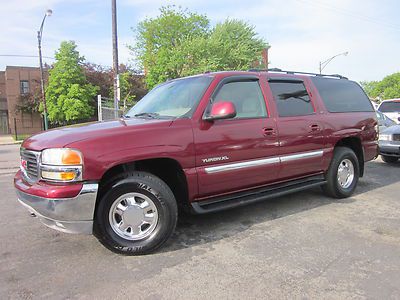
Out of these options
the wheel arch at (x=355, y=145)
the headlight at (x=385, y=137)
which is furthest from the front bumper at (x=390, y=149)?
the wheel arch at (x=355, y=145)

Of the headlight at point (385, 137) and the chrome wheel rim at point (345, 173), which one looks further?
the headlight at point (385, 137)

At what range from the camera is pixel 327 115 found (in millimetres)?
5219

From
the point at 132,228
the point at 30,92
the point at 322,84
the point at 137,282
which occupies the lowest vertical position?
the point at 137,282

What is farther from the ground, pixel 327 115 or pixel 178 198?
pixel 327 115

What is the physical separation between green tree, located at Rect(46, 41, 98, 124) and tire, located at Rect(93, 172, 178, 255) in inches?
1117

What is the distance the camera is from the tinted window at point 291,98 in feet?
15.3

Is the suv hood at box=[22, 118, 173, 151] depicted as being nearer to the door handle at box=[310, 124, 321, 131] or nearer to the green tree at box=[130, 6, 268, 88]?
the door handle at box=[310, 124, 321, 131]

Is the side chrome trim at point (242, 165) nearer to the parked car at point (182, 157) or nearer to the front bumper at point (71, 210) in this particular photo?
the parked car at point (182, 157)

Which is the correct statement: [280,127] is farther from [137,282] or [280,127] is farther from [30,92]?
[30,92]

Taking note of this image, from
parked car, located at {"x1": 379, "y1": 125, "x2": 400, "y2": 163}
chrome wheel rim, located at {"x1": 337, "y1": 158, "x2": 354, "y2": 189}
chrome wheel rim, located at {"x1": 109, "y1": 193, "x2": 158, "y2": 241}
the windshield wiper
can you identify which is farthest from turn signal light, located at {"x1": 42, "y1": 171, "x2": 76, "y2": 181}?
parked car, located at {"x1": 379, "y1": 125, "x2": 400, "y2": 163}

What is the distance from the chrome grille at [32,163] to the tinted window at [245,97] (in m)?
2.00

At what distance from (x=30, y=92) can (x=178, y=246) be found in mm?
38317

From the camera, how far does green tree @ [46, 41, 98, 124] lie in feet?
99.1

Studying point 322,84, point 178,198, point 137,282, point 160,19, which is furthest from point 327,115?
point 160,19
